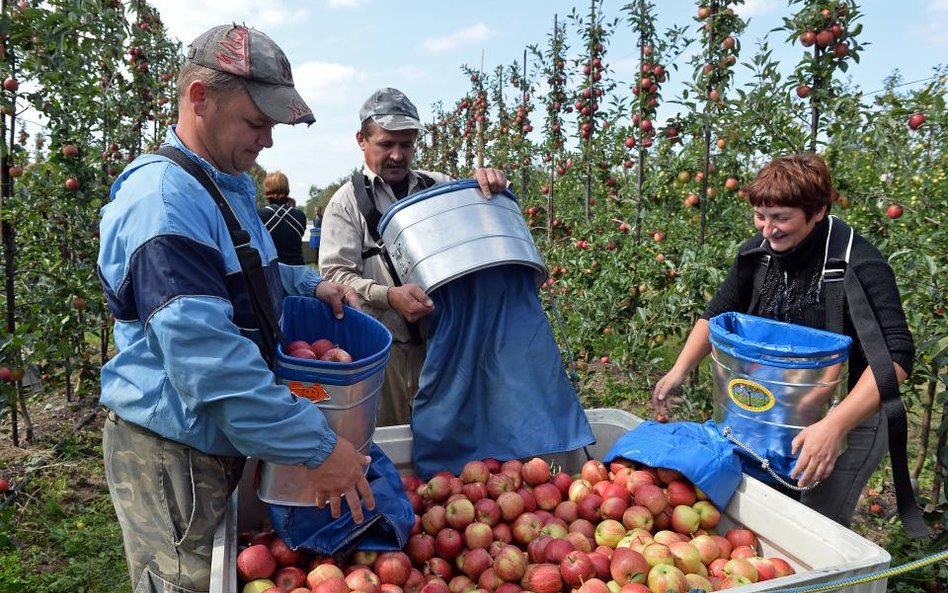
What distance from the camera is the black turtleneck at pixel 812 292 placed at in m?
1.71

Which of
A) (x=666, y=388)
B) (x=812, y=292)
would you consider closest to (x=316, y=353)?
(x=666, y=388)

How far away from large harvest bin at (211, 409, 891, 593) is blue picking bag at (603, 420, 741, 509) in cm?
6

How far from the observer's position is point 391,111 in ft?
7.97

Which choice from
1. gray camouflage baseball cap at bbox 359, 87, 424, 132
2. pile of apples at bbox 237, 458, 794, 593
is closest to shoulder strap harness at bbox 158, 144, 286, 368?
pile of apples at bbox 237, 458, 794, 593

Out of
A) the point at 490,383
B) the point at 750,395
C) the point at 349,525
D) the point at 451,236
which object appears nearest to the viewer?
the point at 349,525

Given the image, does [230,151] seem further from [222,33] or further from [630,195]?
[630,195]

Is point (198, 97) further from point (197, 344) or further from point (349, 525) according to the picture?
point (349, 525)

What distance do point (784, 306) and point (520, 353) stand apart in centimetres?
79

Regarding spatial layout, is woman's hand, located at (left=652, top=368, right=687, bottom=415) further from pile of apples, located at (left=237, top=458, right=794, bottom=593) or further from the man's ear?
the man's ear

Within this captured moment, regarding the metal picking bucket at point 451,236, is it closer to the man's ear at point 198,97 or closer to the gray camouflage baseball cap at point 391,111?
the gray camouflage baseball cap at point 391,111

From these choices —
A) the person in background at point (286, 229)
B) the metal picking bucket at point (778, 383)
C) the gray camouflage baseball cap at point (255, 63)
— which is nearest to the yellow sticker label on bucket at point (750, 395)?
the metal picking bucket at point (778, 383)

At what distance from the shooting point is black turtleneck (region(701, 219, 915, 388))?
1709mm

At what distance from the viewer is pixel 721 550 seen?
5.47ft

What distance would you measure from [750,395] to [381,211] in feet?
4.71
